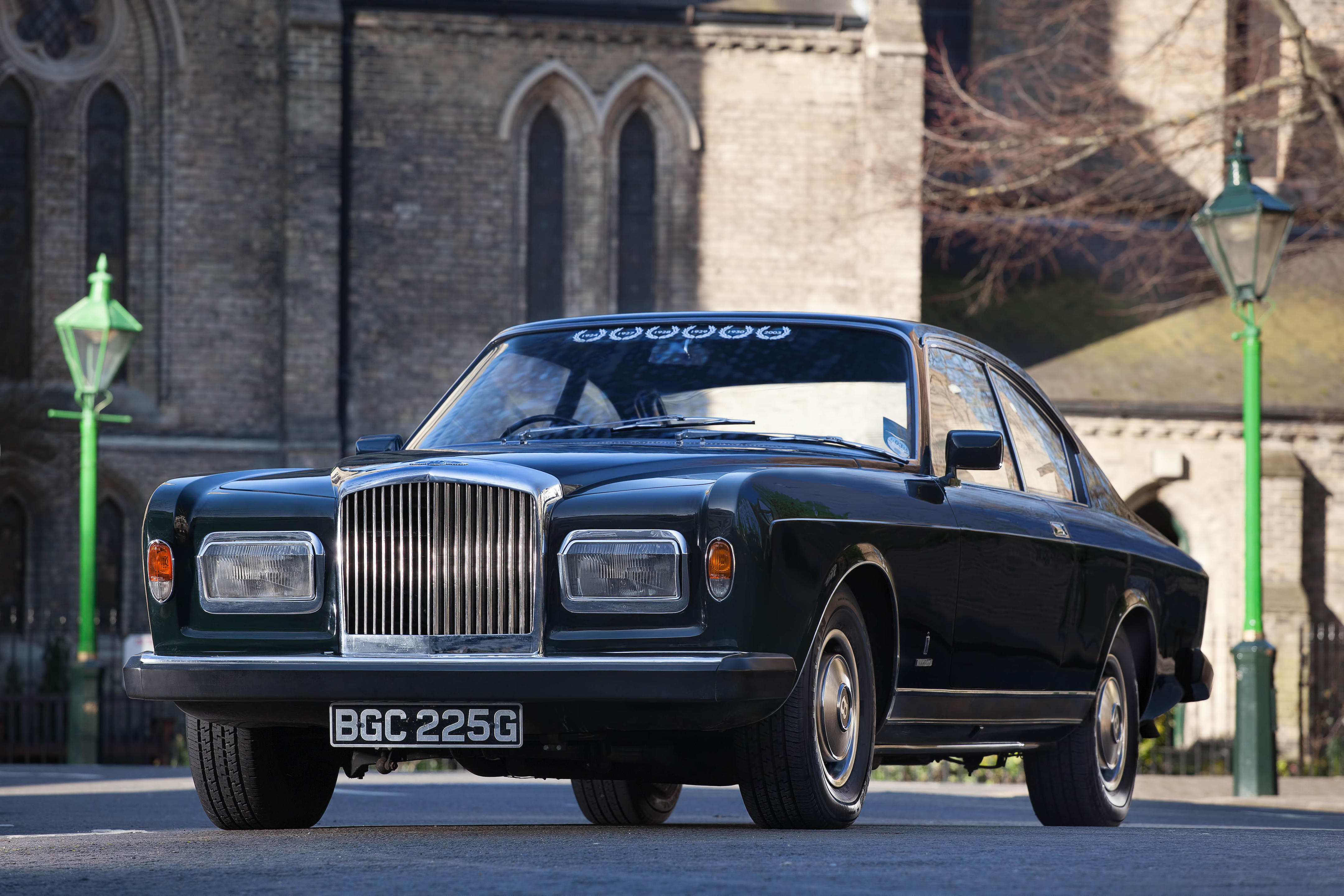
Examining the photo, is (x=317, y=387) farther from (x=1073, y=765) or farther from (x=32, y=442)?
(x=1073, y=765)

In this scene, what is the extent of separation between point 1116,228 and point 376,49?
1164 cm

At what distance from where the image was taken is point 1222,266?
48.4 ft

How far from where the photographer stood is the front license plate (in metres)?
5.29

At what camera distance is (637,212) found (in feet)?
A: 96.3

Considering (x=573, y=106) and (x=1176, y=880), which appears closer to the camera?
(x=1176, y=880)

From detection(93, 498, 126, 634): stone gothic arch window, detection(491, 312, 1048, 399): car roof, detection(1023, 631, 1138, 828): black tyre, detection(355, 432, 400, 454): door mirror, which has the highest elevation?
detection(491, 312, 1048, 399): car roof

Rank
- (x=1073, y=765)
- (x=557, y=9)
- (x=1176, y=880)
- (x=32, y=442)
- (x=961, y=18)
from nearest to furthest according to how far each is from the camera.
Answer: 1. (x=1176, y=880)
2. (x=1073, y=765)
3. (x=32, y=442)
4. (x=557, y=9)
5. (x=961, y=18)

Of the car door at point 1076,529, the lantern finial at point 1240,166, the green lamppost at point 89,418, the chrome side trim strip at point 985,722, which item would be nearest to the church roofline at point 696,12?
the green lamppost at point 89,418

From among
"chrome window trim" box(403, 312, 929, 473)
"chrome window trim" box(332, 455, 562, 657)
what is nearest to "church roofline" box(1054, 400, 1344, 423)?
"chrome window trim" box(403, 312, 929, 473)

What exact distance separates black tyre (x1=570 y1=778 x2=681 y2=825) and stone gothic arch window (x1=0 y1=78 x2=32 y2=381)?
22.0 meters

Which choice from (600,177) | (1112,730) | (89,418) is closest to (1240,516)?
(600,177)

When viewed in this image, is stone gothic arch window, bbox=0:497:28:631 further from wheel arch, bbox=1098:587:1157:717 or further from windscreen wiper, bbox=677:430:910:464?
windscreen wiper, bbox=677:430:910:464

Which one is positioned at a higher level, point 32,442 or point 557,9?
point 557,9

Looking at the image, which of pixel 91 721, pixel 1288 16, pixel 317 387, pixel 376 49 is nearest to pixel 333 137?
pixel 376 49
